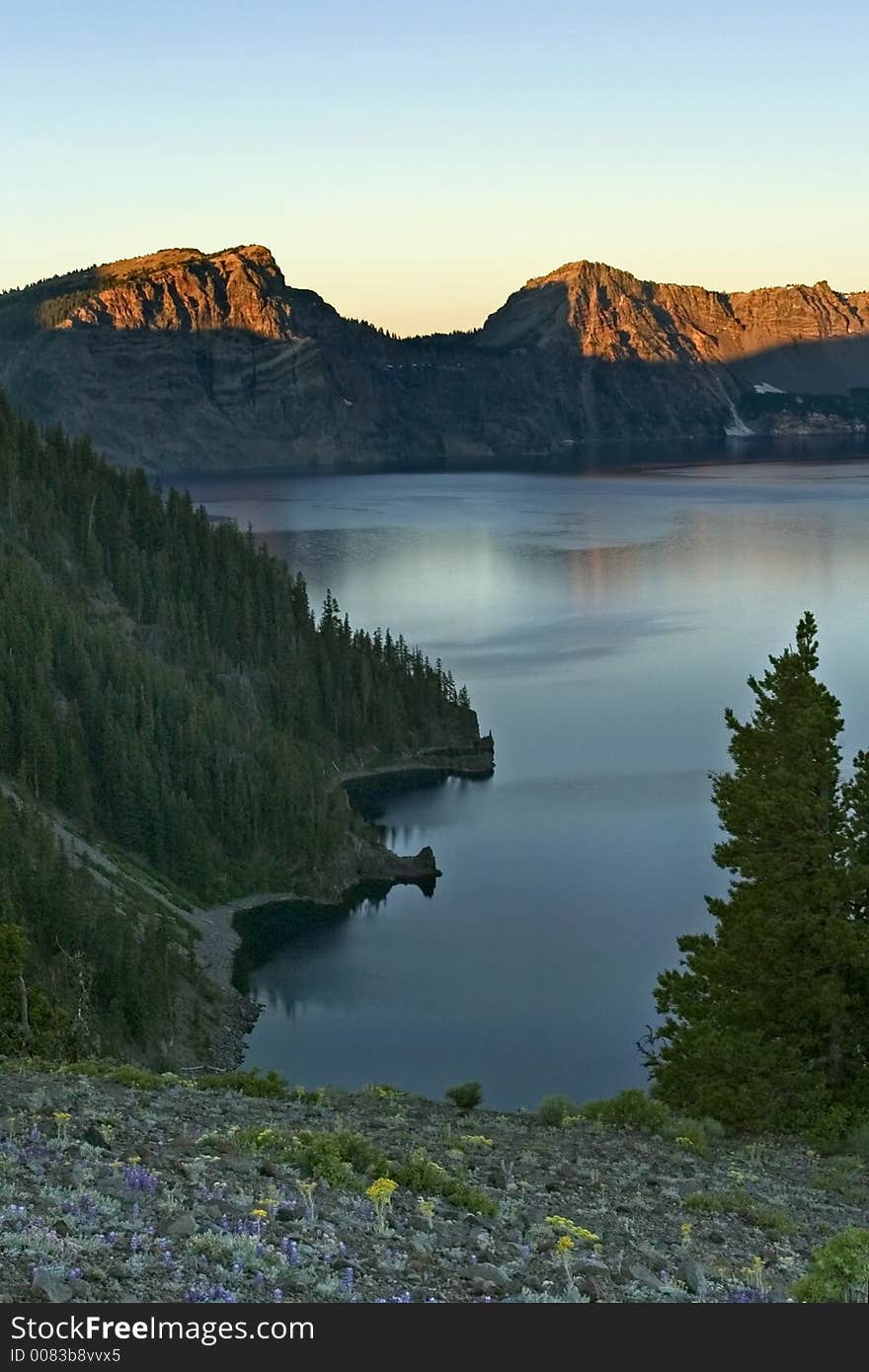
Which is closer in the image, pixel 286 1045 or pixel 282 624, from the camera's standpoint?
pixel 286 1045

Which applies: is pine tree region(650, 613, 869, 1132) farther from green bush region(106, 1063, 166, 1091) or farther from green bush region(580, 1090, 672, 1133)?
green bush region(106, 1063, 166, 1091)

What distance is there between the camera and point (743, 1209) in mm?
25625

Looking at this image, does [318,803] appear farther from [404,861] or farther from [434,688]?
[434,688]

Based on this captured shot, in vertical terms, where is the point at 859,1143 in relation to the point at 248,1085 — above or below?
below

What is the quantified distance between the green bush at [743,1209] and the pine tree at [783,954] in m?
13.1

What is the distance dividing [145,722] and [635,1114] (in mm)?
104251

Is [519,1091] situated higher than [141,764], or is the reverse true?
[141,764]

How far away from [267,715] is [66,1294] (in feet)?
497

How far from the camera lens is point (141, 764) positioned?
420 ft

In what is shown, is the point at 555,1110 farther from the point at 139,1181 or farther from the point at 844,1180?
the point at 139,1181

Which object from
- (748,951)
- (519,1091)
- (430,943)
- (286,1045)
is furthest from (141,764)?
(748,951)

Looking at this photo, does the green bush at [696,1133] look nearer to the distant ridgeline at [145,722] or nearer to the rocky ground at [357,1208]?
the rocky ground at [357,1208]

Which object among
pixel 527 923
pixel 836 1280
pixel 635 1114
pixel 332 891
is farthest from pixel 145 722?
pixel 836 1280

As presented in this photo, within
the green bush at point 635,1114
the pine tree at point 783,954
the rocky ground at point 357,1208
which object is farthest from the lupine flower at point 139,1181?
the pine tree at point 783,954
